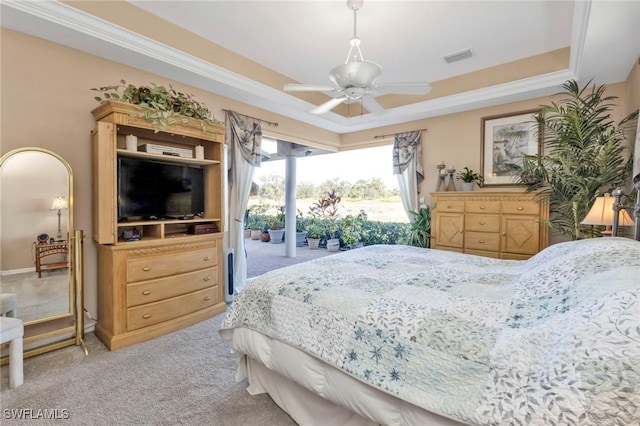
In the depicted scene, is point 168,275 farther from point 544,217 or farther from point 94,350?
point 544,217

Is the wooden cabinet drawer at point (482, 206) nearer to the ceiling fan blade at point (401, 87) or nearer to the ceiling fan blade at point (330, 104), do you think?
the ceiling fan blade at point (401, 87)

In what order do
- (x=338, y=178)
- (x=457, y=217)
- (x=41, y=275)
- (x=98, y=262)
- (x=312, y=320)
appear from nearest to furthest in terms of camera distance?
1. (x=312, y=320)
2. (x=41, y=275)
3. (x=98, y=262)
4. (x=457, y=217)
5. (x=338, y=178)

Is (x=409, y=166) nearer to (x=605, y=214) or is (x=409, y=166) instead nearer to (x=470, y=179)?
(x=470, y=179)

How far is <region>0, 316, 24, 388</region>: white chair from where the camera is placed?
76.3 inches

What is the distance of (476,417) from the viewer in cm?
94

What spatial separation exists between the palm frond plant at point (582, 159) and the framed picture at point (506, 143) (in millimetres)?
613

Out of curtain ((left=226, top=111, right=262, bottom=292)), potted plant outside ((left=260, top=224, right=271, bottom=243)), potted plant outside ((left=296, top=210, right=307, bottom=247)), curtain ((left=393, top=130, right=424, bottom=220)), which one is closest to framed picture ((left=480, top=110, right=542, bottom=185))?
curtain ((left=393, top=130, right=424, bottom=220))

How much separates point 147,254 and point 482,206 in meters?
3.86

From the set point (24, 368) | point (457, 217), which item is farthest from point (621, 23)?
point (24, 368)

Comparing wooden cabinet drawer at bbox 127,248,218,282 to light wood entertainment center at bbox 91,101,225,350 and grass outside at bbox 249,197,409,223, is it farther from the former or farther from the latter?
grass outside at bbox 249,197,409,223

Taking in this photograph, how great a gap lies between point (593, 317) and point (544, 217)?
308 cm

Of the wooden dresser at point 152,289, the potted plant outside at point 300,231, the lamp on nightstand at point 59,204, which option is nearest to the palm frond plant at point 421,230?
the wooden dresser at point 152,289

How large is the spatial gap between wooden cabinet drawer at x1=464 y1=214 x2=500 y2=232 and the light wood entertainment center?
3136 mm

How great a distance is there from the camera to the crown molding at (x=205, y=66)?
7.41 ft
